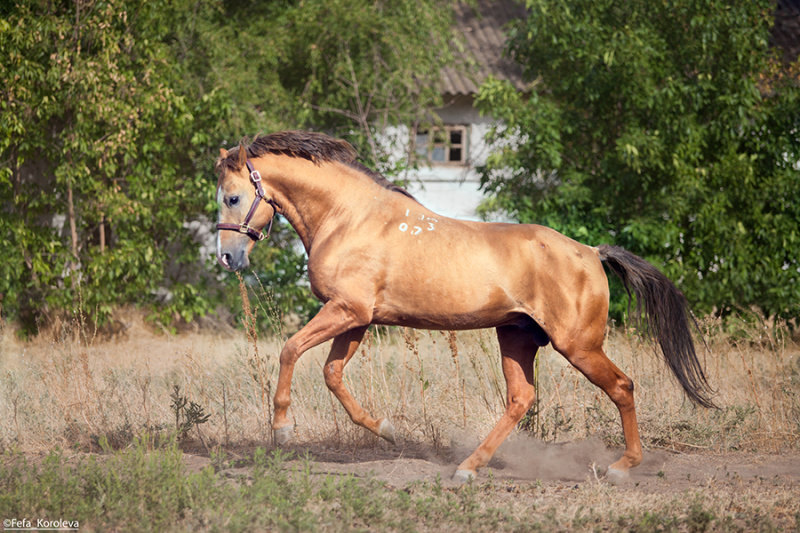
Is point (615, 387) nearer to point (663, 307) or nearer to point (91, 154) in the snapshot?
point (663, 307)

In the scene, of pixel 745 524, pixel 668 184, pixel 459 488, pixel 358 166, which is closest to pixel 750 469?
pixel 745 524

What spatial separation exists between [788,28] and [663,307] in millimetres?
14301

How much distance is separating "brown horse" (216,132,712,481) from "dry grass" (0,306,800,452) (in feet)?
3.59

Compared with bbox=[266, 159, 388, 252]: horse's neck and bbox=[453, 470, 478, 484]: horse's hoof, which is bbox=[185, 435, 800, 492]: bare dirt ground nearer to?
bbox=[453, 470, 478, 484]: horse's hoof

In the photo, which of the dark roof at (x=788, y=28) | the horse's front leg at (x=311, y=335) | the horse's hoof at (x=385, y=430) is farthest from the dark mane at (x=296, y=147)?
the dark roof at (x=788, y=28)

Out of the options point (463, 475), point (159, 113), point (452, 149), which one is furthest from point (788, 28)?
point (463, 475)

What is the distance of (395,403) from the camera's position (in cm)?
721

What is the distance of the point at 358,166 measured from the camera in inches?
223

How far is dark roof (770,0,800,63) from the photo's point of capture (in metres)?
17.0

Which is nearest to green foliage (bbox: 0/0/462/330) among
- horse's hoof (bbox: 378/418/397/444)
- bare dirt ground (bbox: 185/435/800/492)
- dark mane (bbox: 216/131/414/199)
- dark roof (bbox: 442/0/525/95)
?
dark roof (bbox: 442/0/525/95)

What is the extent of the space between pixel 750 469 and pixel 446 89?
1129 centimetres

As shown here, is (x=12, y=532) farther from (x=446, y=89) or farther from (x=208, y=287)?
(x=446, y=89)

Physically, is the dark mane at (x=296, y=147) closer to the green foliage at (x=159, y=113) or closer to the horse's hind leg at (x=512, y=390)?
the horse's hind leg at (x=512, y=390)

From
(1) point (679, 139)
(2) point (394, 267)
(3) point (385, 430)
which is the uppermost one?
(1) point (679, 139)
